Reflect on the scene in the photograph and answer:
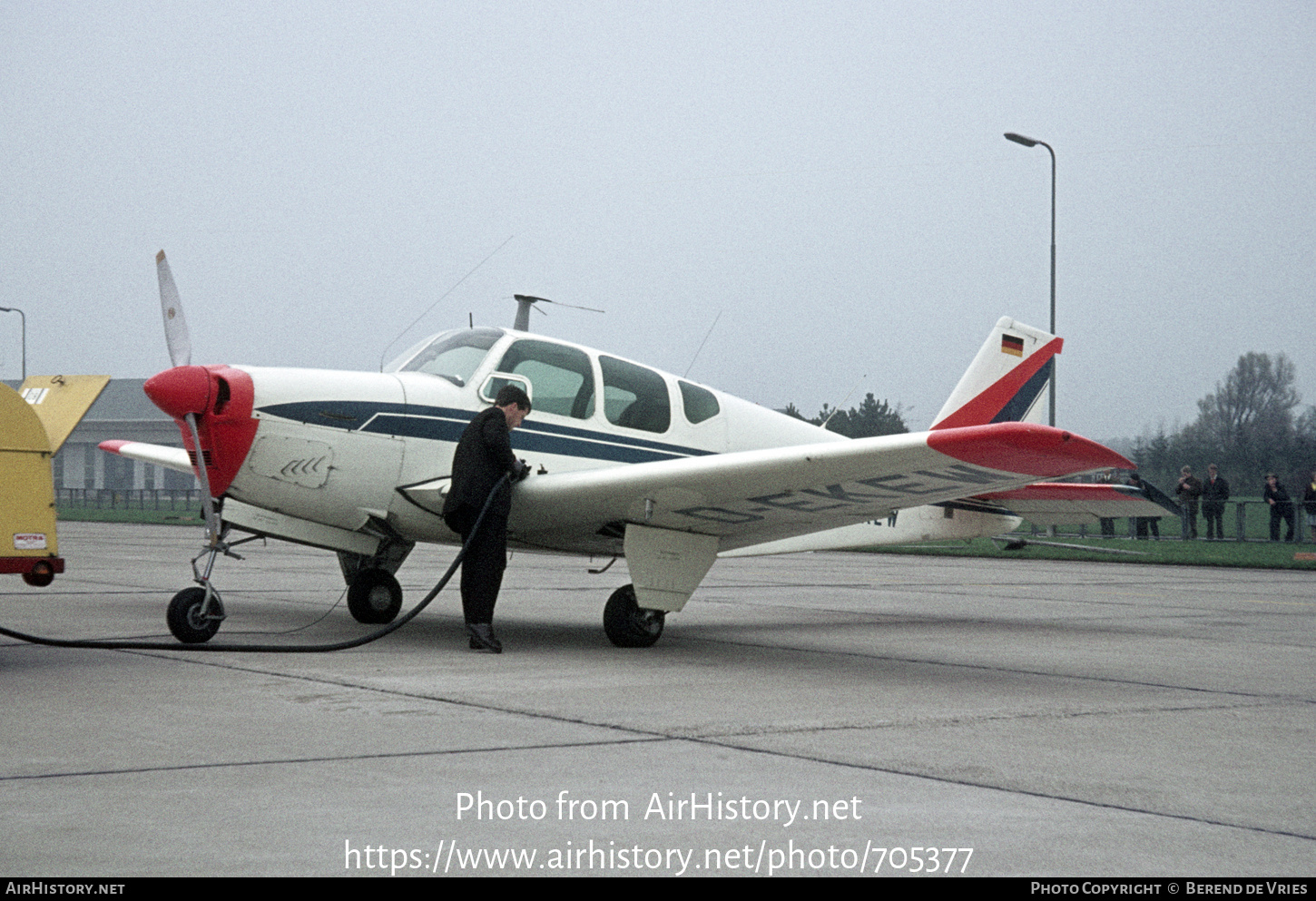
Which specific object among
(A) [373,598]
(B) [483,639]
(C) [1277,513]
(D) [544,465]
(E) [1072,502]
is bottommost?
(C) [1277,513]

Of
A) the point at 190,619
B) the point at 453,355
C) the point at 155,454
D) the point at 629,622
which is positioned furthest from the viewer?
the point at 155,454

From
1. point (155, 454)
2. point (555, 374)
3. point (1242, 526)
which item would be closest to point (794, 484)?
point (555, 374)

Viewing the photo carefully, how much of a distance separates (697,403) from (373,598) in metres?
2.72

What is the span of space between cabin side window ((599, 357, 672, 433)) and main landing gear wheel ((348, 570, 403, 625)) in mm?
2041

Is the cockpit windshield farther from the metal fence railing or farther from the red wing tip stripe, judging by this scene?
the metal fence railing

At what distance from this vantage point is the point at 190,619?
7598 millimetres

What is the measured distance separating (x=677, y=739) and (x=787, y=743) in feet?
1.37

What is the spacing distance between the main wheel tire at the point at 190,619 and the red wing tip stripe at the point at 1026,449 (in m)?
4.26

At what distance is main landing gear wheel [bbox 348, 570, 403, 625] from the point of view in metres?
9.36

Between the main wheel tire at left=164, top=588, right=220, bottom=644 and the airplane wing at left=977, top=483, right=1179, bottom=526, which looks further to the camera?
the airplane wing at left=977, top=483, right=1179, bottom=526

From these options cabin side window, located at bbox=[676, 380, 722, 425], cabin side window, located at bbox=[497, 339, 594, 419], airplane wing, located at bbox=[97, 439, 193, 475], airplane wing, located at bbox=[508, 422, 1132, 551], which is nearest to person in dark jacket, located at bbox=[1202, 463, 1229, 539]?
cabin side window, located at bbox=[676, 380, 722, 425]

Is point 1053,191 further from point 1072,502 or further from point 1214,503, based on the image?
point 1072,502
